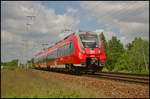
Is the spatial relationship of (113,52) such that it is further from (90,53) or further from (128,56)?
(90,53)

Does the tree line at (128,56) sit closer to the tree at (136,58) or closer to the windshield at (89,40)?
the tree at (136,58)

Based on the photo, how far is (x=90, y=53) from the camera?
64.5 feet

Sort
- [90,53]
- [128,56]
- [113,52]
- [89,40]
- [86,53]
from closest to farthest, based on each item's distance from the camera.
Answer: [86,53]
[90,53]
[89,40]
[128,56]
[113,52]

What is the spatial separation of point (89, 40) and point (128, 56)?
63330mm

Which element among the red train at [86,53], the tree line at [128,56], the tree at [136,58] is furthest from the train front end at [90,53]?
the tree at [136,58]

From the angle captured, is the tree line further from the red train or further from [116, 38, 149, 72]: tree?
the red train

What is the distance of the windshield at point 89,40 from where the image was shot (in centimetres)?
2019

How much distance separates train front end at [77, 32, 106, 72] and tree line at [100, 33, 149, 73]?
5633 centimetres

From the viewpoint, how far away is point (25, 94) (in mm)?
8602

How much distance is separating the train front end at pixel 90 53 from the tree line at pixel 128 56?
185 feet

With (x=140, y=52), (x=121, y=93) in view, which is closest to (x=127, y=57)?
(x=140, y=52)

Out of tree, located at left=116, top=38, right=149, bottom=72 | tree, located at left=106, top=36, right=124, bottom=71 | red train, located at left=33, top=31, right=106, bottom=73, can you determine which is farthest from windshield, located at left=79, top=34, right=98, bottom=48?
tree, located at left=106, top=36, right=124, bottom=71

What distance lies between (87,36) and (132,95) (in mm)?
12147

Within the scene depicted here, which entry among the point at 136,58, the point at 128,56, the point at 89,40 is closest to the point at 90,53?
the point at 89,40
